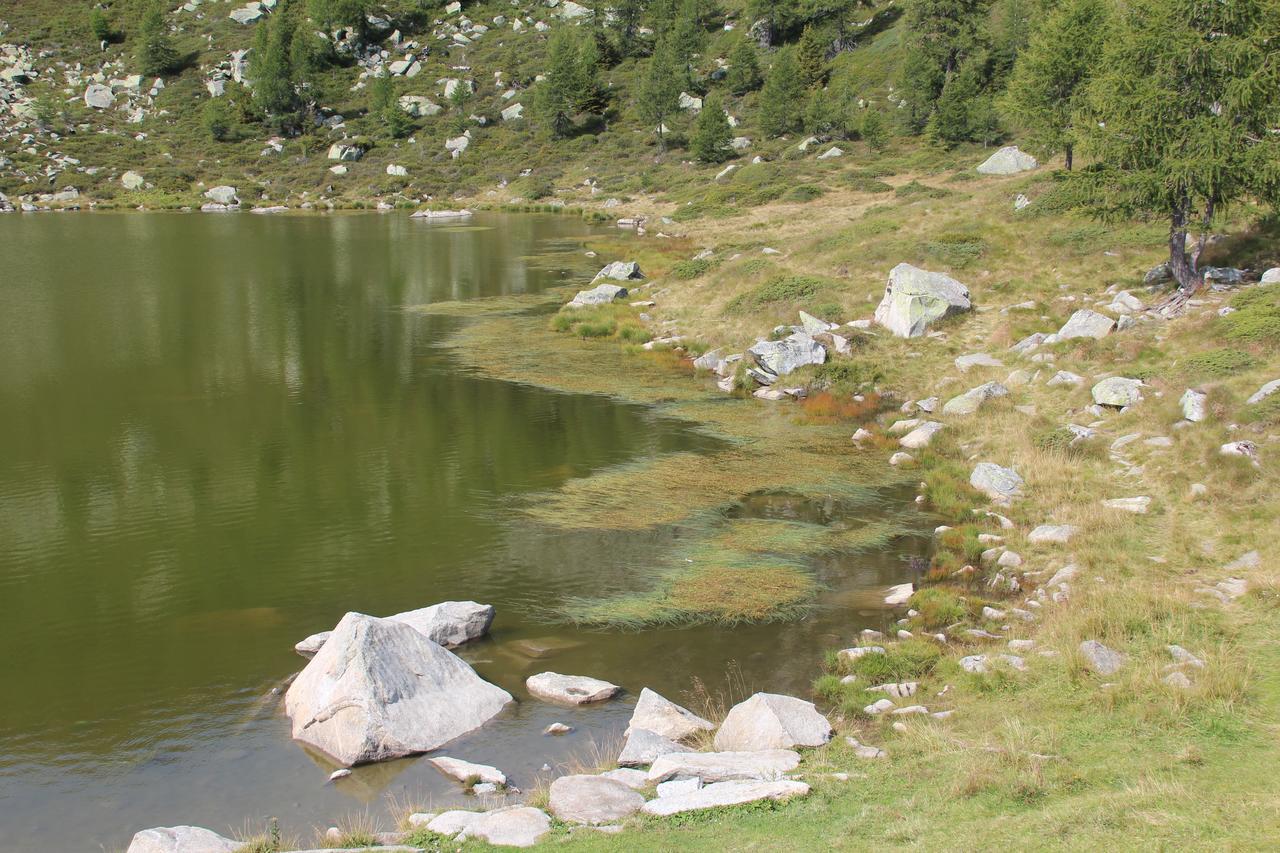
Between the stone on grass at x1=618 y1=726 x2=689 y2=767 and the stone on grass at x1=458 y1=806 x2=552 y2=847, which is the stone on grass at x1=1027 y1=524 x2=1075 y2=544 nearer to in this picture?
the stone on grass at x1=618 y1=726 x2=689 y2=767

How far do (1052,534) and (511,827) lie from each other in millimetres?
12771

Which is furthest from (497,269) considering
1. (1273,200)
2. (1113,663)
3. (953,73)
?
(953,73)

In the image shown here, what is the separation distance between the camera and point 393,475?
2359 centimetres

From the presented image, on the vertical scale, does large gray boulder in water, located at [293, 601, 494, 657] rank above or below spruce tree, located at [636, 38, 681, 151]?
below

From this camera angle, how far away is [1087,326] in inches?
1157

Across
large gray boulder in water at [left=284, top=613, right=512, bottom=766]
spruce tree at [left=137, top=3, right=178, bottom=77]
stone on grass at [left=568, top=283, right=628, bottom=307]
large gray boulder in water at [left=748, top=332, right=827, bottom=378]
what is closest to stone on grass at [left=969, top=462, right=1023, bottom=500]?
large gray boulder in water at [left=748, top=332, right=827, bottom=378]

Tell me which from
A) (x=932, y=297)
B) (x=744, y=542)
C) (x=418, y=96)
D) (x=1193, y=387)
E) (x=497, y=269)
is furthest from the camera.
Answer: (x=418, y=96)

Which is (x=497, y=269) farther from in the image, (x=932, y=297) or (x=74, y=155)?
Answer: (x=74, y=155)

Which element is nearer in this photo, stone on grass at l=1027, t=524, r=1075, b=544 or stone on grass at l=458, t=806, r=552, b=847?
stone on grass at l=458, t=806, r=552, b=847

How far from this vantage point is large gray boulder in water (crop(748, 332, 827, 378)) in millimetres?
32344

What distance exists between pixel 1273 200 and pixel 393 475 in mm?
26601

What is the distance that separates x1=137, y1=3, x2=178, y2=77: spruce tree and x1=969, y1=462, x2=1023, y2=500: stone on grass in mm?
143392

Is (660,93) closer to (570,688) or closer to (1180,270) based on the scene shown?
(1180,270)

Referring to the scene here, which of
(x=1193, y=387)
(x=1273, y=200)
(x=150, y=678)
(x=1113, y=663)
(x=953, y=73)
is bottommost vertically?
(x=150, y=678)
